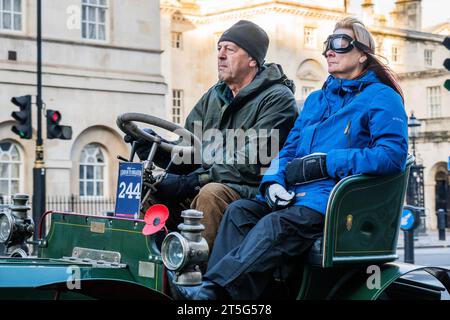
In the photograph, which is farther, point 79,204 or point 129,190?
point 79,204

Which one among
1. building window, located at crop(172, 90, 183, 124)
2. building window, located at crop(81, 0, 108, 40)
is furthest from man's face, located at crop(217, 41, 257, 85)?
building window, located at crop(172, 90, 183, 124)

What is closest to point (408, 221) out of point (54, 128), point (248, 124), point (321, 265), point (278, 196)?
point (54, 128)

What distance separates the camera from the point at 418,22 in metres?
67.7

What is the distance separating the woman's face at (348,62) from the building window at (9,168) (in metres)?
23.7

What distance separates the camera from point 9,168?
92.5 ft

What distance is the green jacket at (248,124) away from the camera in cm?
548

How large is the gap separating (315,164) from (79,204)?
79.7ft

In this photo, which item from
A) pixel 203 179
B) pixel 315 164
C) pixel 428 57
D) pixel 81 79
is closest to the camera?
pixel 315 164

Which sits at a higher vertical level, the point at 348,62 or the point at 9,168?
the point at 9,168

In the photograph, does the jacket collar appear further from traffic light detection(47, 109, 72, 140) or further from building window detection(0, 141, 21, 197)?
building window detection(0, 141, 21, 197)

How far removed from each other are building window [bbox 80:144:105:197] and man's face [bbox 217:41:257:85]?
24.3 m

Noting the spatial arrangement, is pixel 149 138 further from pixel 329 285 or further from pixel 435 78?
pixel 435 78

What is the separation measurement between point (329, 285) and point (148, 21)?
88.2 ft

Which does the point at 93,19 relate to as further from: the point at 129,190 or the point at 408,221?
the point at 129,190
